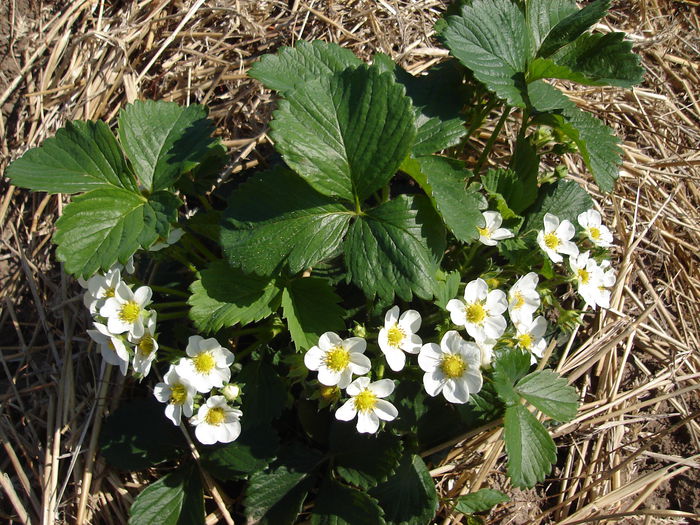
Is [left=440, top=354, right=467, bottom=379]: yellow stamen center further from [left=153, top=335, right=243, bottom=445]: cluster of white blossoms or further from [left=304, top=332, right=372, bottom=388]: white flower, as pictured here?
[left=153, top=335, right=243, bottom=445]: cluster of white blossoms

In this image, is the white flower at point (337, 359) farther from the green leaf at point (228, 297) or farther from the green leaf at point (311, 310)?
the green leaf at point (228, 297)

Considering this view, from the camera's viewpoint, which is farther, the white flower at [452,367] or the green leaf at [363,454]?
the green leaf at [363,454]

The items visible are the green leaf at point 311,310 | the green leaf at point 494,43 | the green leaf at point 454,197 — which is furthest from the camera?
the green leaf at point 494,43

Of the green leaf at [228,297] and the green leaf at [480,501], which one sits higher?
the green leaf at [228,297]

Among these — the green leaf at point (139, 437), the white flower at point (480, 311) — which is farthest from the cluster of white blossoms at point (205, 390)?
the white flower at point (480, 311)

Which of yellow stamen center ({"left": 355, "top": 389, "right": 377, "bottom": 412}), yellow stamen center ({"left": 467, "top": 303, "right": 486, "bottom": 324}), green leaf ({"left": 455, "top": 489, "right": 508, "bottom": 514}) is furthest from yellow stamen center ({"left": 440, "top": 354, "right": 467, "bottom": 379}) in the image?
green leaf ({"left": 455, "top": 489, "right": 508, "bottom": 514})

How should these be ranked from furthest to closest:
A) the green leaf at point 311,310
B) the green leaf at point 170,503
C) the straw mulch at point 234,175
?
the straw mulch at point 234,175 → the green leaf at point 170,503 → the green leaf at point 311,310

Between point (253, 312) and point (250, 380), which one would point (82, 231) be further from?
point (250, 380)

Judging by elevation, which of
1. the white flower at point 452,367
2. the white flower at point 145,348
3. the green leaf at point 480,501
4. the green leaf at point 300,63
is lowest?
the green leaf at point 480,501
